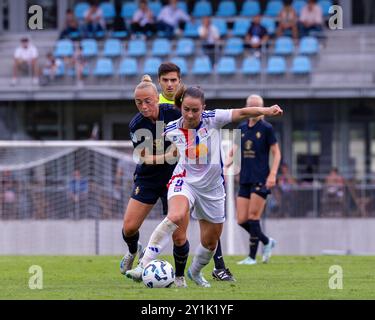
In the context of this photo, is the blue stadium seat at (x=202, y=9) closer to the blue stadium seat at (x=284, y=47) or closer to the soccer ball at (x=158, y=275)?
the blue stadium seat at (x=284, y=47)

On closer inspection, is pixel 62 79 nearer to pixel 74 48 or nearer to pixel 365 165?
pixel 74 48

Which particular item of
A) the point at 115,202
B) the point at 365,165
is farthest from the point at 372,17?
the point at 115,202

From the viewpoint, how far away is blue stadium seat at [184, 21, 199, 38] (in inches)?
1195

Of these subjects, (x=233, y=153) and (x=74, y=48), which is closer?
(x=233, y=153)

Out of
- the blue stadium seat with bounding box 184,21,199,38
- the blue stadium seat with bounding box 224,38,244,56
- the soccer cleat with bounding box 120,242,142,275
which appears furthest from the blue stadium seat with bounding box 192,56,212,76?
the soccer cleat with bounding box 120,242,142,275

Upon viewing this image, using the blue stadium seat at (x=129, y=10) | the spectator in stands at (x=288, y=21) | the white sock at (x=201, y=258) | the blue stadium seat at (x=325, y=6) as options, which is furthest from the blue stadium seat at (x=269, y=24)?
the white sock at (x=201, y=258)

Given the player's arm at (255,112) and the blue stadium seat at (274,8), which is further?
the blue stadium seat at (274,8)

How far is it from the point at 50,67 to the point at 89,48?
116 cm

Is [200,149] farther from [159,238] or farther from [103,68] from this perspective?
[103,68]

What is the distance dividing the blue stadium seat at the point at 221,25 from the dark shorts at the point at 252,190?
585 inches

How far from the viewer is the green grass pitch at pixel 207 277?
410 inches

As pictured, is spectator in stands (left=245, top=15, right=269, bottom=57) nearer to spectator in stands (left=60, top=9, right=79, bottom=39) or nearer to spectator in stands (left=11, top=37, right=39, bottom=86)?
spectator in stands (left=60, top=9, right=79, bottom=39)

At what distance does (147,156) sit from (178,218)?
1.07 metres
